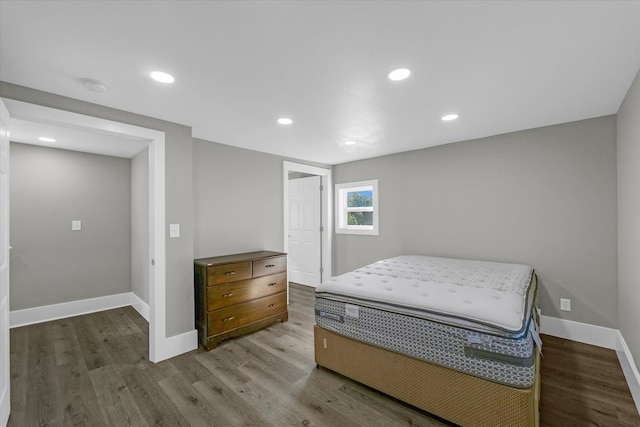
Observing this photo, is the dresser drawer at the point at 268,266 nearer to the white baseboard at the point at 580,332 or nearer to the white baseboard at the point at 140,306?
the white baseboard at the point at 140,306

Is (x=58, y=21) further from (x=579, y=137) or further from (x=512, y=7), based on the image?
(x=579, y=137)

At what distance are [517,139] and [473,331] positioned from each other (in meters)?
2.69

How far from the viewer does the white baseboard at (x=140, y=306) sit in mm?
3713

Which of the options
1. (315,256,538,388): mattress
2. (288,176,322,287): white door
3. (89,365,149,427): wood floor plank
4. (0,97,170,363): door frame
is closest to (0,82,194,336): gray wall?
(0,97,170,363): door frame

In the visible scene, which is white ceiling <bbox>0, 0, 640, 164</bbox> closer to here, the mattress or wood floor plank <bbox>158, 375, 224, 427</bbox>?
the mattress

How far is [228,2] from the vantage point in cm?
125

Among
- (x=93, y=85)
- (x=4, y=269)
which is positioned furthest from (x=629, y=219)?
(x=4, y=269)

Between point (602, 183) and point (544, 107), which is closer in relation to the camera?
point (544, 107)

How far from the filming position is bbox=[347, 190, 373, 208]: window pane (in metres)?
4.88

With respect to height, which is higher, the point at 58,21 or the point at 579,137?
the point at 58,21

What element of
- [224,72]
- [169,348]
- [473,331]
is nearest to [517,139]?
[473,331]

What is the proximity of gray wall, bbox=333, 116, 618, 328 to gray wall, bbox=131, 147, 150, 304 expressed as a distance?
3.55 m

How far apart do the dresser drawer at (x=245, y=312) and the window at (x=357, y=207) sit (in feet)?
6.30

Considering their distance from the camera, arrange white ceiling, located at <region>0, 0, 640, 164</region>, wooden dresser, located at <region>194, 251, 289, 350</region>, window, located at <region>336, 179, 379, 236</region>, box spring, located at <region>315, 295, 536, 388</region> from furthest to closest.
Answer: window, located at <region>336, 179, 379, 236</region>
wooden dresser, located at <region>194, 251, 289, 350</region>
box spring, located at <region>315, 295, 536, 388</region>
white ceiling, located at <region>0, 0, 640, 164</region>
